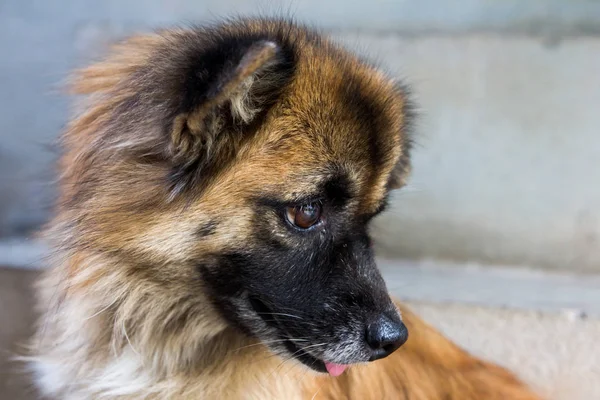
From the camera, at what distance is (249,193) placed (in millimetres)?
1156

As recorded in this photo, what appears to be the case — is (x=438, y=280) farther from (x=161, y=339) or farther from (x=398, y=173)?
(x=161, y=339)

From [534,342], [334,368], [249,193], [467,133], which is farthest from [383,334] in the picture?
[467,133]

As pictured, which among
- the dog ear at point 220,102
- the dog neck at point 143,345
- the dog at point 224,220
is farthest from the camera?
the dog neck at point 143,345

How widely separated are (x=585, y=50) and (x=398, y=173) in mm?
1445

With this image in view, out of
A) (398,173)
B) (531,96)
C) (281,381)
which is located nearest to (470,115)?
(531,96)

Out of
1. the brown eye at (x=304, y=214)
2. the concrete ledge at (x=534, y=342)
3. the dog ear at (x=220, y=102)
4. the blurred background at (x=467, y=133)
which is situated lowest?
the concrete ledge at (x=534, y=342)

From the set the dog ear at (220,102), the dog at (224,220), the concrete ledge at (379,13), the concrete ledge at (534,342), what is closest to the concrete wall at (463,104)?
the concrete ledge at (379,13)

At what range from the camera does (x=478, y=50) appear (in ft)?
8.18

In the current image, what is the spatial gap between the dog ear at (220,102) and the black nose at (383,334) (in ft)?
1.42

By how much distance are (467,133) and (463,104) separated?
12 cm

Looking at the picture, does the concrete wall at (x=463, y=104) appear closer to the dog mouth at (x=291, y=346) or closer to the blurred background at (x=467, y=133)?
the blurred background at (x=467, y=133)

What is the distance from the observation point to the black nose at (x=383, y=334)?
1189 millimetres

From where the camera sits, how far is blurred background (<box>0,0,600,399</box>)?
97.3 inches

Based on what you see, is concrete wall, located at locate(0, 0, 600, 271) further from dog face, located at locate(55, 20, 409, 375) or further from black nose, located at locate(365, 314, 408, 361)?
black nose, located at locate(365, 314, 408, 361)
